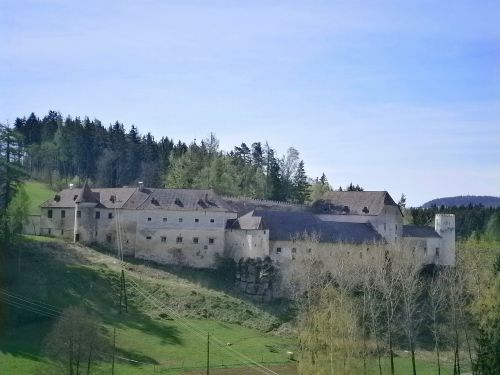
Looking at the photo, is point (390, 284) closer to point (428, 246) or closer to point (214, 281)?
point (214, 281)

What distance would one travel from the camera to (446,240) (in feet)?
256

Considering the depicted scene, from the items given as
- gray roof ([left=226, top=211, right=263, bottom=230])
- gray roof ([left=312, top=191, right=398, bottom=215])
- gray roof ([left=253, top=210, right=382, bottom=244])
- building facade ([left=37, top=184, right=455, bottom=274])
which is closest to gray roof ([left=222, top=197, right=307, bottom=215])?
gray roof ([left=226, top=211, right=263, bottom=230])

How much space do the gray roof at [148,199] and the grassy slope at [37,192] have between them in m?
15.8

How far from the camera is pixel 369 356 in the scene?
49.0m

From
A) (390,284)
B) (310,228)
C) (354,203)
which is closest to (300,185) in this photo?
(354,203)

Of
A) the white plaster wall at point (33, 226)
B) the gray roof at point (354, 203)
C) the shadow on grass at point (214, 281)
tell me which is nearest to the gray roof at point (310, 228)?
the gray roof at point (354, 203)

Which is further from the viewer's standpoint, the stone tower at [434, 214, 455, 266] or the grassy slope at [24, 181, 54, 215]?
the grassy slope at [24, 181, 54, 215]

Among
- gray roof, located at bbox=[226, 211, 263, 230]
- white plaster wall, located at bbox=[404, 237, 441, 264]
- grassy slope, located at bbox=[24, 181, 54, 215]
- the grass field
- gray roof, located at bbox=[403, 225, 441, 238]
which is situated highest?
grassy slope, located at bbox=[24, 181, 54, 215]

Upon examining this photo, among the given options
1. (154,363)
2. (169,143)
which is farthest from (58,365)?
(169,143)

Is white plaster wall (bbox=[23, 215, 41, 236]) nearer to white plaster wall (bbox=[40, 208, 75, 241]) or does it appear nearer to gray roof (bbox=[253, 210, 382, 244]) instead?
white plaster wall (bbox=[40, 208, 75, 241])

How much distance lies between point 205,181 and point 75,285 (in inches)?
1538

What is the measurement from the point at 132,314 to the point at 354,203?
105ft

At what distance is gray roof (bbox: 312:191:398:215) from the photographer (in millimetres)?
77438

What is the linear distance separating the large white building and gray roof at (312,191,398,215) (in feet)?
14.0
